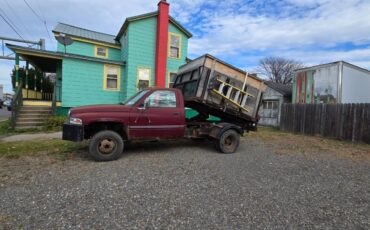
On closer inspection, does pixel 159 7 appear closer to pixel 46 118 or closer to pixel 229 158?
pixel 46 118

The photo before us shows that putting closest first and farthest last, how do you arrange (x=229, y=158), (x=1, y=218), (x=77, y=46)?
(x=1, y=218) → (x=229, y=158) → (x=77, y=46)

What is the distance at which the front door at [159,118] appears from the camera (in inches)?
235

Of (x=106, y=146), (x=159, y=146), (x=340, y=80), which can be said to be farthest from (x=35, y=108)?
(x=340, y=80)

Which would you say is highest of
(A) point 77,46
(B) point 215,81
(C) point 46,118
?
(A) point 77,46

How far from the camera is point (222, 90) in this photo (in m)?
6.72

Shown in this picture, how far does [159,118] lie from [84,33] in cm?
1439

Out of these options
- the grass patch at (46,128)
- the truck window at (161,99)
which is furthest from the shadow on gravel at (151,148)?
the grass patch at (46,128)

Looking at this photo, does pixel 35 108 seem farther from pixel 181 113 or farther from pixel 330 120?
pixel 330 120

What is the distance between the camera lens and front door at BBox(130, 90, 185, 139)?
19.6 feet

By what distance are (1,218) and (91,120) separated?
2.90m

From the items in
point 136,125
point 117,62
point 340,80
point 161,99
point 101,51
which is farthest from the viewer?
point 101,51

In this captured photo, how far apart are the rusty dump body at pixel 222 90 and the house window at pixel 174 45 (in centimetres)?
799

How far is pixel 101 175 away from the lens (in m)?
4.52

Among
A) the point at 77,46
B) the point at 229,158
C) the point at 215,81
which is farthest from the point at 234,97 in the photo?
the point at 77,46
